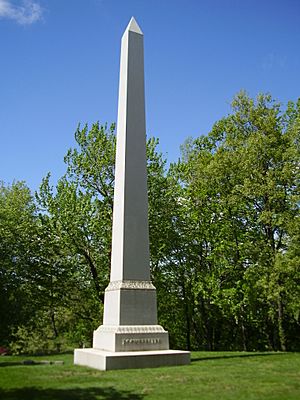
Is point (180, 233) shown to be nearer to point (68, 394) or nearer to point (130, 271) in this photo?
point (130, 271)

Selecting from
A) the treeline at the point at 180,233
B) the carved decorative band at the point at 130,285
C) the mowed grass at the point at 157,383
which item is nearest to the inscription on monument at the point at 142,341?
the mowed grass at the point at 157,383

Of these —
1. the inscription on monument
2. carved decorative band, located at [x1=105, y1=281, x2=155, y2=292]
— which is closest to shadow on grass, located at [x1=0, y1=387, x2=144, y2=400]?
the inscription on monument

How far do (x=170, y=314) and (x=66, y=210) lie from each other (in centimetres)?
997

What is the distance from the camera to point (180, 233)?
25.2 meters

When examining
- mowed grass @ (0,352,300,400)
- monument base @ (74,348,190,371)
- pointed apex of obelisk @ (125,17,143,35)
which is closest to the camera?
mowed grass @ (0,352,300,400)

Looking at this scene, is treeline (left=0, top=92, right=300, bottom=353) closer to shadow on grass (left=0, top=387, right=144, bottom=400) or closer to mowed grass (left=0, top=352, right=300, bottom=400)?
mowed grass (left=0, top=352, right=300, bottom=400)

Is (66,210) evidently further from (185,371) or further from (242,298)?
(185,371)

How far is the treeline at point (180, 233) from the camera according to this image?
21.1 meters

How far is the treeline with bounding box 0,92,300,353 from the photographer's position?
21.1m

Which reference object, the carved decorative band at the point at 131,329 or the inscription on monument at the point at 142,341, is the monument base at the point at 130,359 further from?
the carved decorative band at the point at 131,329

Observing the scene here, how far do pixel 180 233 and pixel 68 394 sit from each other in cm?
1834

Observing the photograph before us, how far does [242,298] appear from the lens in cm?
2250

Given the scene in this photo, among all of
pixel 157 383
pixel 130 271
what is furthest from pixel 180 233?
pixel 157 383

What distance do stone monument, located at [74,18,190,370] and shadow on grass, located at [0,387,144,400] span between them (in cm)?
250
